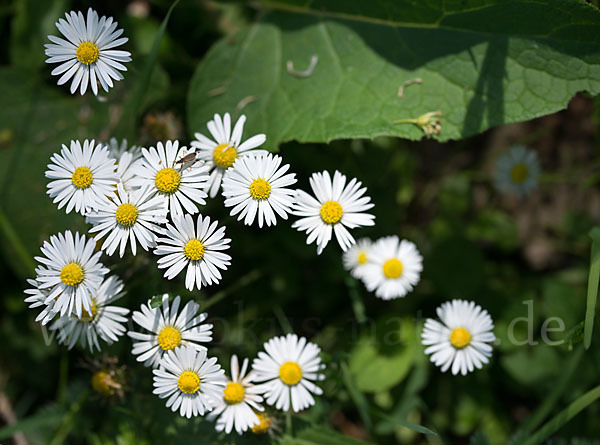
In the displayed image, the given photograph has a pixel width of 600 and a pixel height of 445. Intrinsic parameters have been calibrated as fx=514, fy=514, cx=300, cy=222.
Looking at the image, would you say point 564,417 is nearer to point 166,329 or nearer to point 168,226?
point 166,329

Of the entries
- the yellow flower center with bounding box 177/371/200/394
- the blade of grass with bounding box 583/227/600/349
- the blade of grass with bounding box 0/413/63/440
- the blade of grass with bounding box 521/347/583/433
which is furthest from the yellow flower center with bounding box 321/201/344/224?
the blade of grass with bounding box 0/413/63/440

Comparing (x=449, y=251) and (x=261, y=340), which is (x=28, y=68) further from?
(x=449, y=251)

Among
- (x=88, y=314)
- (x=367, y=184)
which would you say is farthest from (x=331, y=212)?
(x=88, y=314)

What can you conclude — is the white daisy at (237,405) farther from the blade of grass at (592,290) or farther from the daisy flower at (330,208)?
the blade of grass at (592,290)

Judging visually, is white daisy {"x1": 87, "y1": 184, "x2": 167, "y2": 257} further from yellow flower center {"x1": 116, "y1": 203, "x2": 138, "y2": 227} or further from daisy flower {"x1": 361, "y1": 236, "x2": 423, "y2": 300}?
daisy flower {"x1": 361, "y1": 236, "x2": 423, "y2": 300}

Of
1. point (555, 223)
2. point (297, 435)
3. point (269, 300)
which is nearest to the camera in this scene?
point (297, 435)

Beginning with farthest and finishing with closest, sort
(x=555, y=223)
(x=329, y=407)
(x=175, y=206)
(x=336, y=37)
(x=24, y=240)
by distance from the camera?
(x=555, y=223) → (x=24, y=240) → (x=336, y=37) → (x=329, y=407) → (x=175, y=206)

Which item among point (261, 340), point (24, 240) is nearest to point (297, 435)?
point (261, 340)
